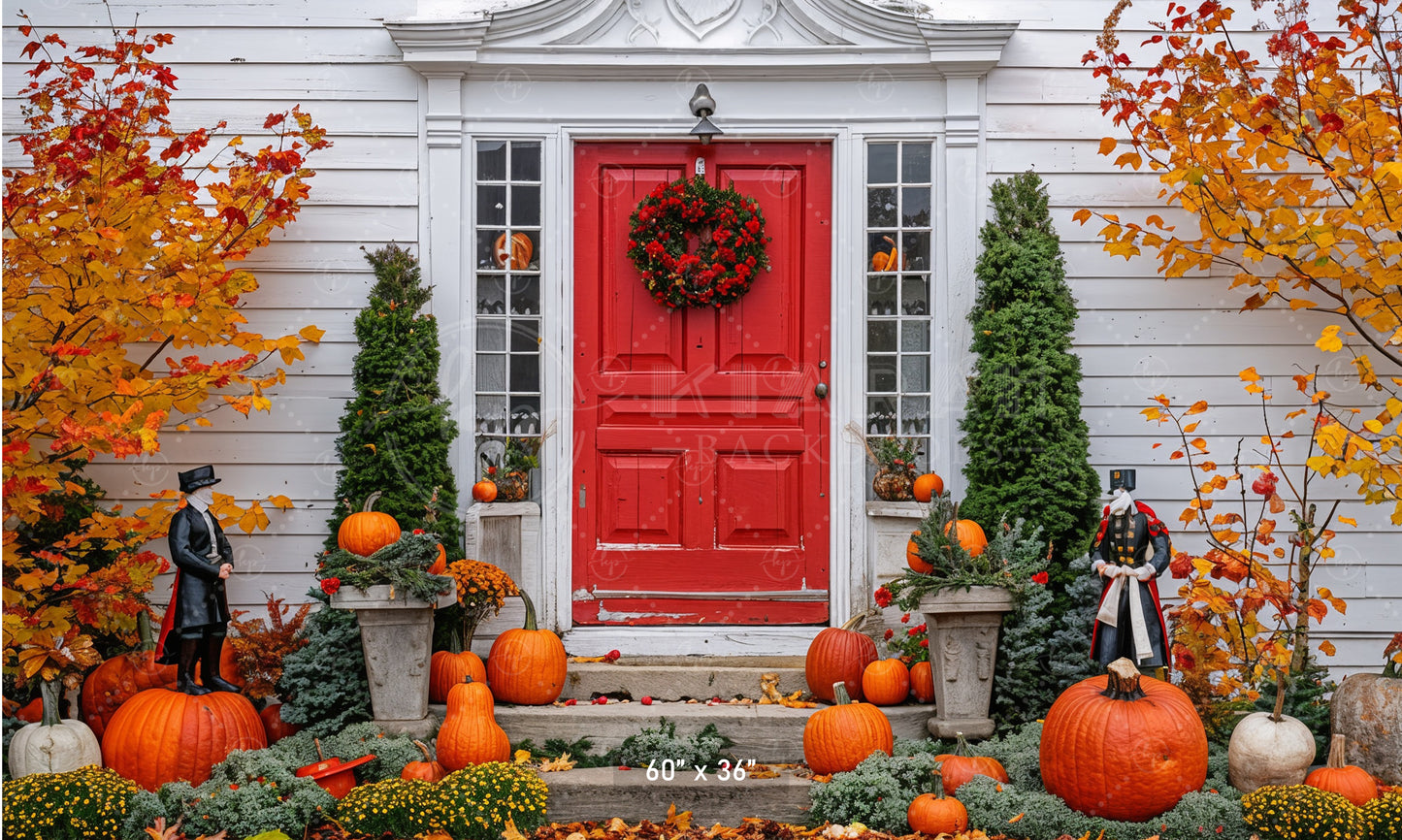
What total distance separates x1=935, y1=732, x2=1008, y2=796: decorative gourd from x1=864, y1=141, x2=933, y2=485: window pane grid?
66.5 inches

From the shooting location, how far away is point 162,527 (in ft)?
16.6

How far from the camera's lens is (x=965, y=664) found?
15.1ft

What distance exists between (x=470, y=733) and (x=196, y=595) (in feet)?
4.13

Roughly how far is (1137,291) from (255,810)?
457cm

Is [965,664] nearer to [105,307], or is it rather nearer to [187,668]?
[187,668]

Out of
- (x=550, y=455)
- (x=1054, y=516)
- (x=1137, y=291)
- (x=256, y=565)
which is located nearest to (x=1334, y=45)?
(x=1137, y=291)

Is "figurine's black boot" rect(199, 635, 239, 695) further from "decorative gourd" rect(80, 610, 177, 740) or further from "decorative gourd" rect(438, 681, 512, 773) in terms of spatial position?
"decorative gourd" rect(438, 681, 512, 773)

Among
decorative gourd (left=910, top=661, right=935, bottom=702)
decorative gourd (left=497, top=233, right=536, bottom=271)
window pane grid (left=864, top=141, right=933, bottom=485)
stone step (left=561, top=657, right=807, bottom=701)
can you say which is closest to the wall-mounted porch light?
window pane grid (left=864, top=141, right=933, bottom=485)

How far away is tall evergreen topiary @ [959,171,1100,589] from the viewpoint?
4.95m

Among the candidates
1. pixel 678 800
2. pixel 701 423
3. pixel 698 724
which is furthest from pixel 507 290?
pixel 678 800

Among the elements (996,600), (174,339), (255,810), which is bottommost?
(255,810)

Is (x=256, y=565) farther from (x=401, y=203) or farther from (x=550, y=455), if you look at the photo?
(x=401, y=203)

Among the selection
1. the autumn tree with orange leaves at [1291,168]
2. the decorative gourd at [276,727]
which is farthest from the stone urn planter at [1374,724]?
the decorative gourd at [276,727]

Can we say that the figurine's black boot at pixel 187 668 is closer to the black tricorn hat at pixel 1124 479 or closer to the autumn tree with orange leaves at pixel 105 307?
the autumn tree with orange leaves at pixel 105 307
